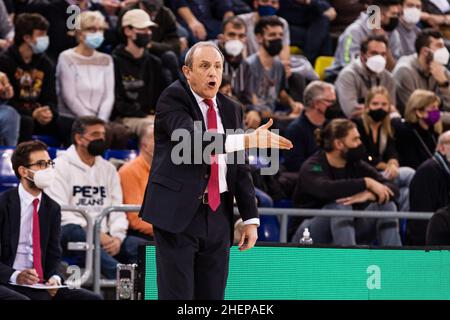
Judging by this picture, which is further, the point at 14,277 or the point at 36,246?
the point at 36,246

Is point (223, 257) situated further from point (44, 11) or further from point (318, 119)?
point (44, 11)

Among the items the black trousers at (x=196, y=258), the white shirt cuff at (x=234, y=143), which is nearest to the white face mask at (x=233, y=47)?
the black trousers at (x=196, y=258)

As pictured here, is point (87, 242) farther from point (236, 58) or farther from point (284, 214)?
point (236, 58)

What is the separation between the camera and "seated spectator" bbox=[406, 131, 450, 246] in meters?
10.0

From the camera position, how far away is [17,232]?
778 centimetres

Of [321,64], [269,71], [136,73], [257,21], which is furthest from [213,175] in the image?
Result: [321,64]

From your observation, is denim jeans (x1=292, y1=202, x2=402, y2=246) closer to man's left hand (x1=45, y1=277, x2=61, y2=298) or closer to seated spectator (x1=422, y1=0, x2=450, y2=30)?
man's left hand (x1=45, y1=277, x2=61, y2=298)

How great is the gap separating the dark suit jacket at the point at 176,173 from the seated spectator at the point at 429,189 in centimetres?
426

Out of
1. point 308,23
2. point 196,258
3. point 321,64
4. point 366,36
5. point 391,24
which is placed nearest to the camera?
point 196,258

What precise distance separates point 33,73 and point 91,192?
1.63 meters

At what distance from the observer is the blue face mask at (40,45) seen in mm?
10484

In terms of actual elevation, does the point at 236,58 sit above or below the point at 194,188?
above

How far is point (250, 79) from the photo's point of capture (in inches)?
458

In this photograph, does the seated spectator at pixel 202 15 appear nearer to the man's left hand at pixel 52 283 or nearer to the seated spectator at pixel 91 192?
the seated spectator at pixel 91 192
